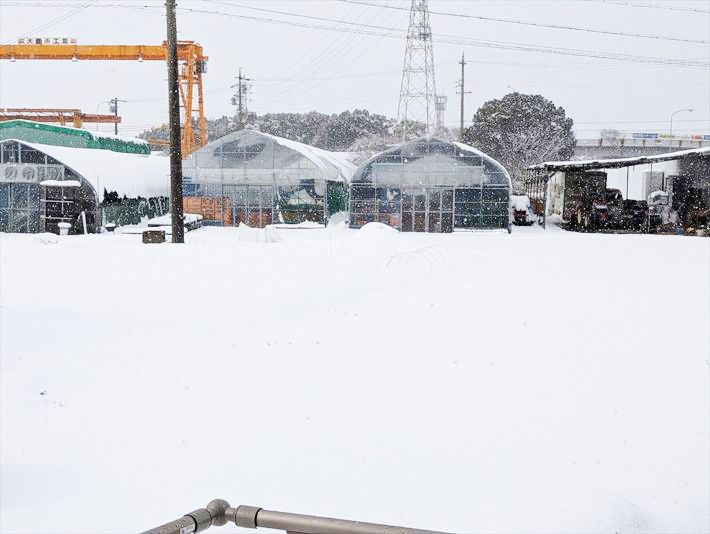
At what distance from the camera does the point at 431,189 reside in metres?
33.8

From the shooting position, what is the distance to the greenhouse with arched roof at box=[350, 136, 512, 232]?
110 feet

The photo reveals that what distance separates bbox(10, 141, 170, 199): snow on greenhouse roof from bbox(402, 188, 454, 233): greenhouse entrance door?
13178mm

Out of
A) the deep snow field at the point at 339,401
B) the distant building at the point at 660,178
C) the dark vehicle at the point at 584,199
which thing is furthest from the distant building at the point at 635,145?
the deep snow field at the point at 339,401

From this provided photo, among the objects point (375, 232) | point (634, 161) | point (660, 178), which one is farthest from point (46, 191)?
point (660, 178)

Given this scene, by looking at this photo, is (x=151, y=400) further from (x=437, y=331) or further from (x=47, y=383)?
(x=437, y=331)

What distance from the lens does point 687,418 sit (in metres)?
7.18

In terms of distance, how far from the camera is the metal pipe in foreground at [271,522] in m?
3.01

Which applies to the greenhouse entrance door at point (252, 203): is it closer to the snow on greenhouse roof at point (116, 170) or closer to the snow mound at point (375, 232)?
the snow on greenhouse roof at point (116, 170)

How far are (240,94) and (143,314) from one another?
2492 inches

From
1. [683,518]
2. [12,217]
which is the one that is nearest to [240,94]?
[12,217]

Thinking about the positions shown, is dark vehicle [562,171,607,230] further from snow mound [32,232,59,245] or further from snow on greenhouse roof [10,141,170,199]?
snow mound [32,232,59,245]

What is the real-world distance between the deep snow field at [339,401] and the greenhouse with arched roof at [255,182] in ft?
67.6

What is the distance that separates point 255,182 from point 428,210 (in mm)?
8433

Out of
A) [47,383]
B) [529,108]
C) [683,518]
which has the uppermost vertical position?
[529,108]
